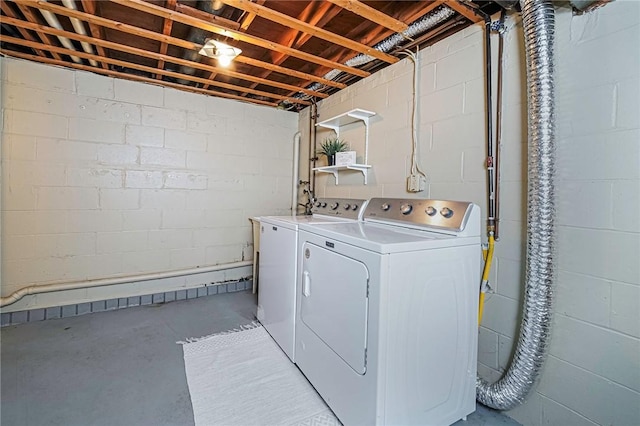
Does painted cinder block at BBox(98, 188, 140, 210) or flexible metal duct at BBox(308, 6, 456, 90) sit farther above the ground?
flexible metal duct at BBox(308, 6, 456, 90)

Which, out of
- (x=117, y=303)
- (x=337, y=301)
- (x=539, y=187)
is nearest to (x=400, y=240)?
(x=337, y=301)

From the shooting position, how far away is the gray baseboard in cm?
258

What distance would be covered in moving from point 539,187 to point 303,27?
162cm

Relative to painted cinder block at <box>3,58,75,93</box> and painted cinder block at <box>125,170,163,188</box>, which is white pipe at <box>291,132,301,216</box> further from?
painted cinder block at <box>3,58,75,93</box>

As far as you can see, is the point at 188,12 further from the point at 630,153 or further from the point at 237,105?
the point at 630,153

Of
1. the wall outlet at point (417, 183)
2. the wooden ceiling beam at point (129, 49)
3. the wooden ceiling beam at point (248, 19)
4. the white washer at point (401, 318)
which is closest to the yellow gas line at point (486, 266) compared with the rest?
the white washer at point (401, 318)

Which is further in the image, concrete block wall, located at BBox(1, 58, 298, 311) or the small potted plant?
the small potted plant

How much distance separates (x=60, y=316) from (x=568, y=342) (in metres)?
3.80

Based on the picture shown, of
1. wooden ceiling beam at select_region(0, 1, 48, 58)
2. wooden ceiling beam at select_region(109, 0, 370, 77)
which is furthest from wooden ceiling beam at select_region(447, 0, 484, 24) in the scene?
wooden ceiling beam at select_region(0, 1, 48, 58)

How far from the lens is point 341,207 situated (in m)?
2.46

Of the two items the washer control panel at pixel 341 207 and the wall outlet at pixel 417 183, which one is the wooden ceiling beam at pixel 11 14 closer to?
the washer control panel at pixel 341 207

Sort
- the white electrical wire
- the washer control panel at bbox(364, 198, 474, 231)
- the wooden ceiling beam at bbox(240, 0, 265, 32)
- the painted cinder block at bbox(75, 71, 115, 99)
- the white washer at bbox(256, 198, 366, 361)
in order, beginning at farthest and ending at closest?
the painted cinder block at bbox(75, 71, 115, 99) < the white electrical wire < the white washer at bbox(256, 198, 366, 361) < the wooden ceiling beam at bbox(240, 0, 265, 32) < the washer control panel at bbox(364, 198, 474, 231)

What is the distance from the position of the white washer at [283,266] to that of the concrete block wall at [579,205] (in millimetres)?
943

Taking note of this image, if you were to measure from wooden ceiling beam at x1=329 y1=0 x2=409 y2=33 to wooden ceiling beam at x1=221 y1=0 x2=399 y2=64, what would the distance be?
0.27 m
